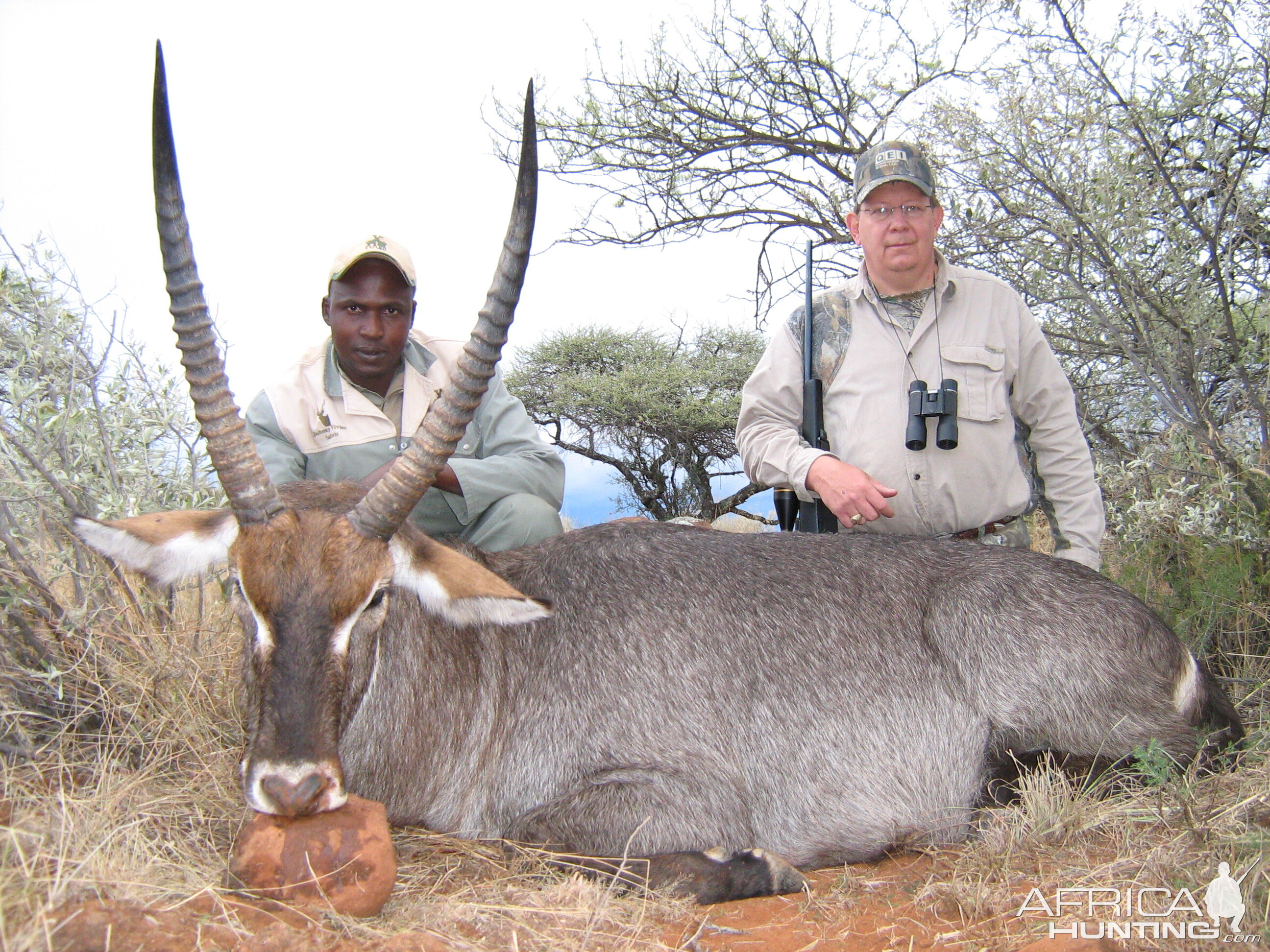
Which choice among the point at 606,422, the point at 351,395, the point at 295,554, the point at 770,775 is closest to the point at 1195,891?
the point at 770,775

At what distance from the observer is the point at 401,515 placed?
3.11m

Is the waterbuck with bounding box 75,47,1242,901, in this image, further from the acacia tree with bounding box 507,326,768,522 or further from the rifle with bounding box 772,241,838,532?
the acacia tree with bounding box 507,326,768,522

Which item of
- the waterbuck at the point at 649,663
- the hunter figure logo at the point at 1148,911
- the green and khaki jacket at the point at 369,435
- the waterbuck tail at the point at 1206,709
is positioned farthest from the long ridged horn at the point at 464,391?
the waterbuck tail at the point at 1206,709

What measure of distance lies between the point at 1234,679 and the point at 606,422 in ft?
44.9

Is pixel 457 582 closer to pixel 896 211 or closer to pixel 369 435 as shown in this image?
pixel 369 435

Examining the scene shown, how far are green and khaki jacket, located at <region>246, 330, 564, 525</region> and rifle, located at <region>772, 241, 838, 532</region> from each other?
139 cm

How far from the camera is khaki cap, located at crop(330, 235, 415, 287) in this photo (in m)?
5.00

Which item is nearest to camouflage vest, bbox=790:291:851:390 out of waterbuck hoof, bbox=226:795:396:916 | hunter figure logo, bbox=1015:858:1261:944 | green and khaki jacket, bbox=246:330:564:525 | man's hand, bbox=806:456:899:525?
man's hand, bbox=806:456:899:525

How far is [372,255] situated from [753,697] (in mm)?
3011

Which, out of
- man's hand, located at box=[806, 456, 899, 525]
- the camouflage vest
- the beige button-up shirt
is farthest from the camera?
the camouflage vest

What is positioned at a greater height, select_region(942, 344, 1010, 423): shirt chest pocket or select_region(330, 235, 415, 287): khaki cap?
select_region(330, 235, 415, 287): khaki cap

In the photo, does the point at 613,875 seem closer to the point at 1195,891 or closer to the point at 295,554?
the point at 295,554

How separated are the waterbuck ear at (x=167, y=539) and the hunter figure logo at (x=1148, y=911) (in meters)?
2.76

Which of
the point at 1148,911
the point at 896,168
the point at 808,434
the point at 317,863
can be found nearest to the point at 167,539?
the point at 317,863
